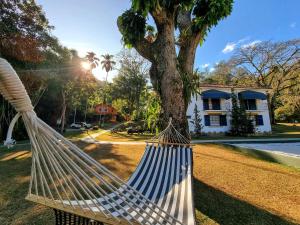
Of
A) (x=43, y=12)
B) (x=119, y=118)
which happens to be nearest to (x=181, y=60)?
(x=43, y=12)

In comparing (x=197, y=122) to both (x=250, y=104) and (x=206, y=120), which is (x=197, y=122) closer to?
(x=206, y=120)

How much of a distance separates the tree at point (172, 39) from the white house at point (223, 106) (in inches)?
651

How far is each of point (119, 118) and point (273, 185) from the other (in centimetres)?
4904

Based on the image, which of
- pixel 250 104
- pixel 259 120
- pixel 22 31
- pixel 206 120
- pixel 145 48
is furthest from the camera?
pixel 250 104

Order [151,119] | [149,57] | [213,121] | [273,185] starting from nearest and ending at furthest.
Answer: [273,185] → [149,57] → [151,119] → [213,121]

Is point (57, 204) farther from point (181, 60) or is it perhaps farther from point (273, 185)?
point (181, 60)

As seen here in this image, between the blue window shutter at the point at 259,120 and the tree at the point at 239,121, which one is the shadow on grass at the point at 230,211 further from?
the blue window shutter at the point at 259,120

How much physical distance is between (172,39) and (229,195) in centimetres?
486

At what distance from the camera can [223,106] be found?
A: 24.7 meters

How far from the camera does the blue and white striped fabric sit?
2.32 m

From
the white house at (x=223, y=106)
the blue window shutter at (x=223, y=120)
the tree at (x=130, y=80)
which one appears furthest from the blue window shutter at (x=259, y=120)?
the tree at (x=130, y=80)

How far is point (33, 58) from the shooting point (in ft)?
38.8

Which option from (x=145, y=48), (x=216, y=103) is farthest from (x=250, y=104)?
(x=145, y=48)

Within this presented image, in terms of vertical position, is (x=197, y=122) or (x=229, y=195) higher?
(x=197, y=122)
